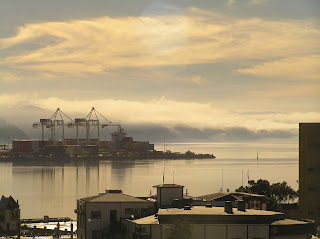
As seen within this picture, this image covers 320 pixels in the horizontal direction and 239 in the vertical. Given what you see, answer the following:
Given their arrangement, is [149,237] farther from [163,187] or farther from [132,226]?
[163,187]

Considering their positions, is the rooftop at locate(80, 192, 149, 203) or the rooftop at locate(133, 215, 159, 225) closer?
the rooftop at locate(133, 215, 159, 225)

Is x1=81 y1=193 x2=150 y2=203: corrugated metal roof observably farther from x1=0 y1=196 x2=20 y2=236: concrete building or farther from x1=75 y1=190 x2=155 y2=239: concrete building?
x1=0 y1=196 x2=20 y2=236: concrete building

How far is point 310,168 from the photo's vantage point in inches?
1914

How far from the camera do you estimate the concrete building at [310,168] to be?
158 ft

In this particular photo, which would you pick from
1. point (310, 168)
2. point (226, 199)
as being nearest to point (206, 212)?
point (226, 199)

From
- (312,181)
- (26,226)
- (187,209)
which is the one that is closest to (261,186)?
(312,181)

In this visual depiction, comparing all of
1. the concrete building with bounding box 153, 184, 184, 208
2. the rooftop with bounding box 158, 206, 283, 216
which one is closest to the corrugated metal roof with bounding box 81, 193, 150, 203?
the concrete building with bounding box 153, 184, 184, 208

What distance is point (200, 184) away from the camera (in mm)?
123625

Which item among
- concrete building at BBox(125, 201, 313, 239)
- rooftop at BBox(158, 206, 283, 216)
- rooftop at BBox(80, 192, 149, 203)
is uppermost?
rooftop at BBox(80, 192, 149, 203)

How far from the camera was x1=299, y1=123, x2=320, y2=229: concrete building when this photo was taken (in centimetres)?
4812

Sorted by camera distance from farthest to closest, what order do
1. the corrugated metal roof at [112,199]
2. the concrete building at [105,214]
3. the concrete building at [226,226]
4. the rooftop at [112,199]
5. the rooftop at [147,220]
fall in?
1. the corrugated metal roof at [112,199]
2. the rooftop at [112,199]
3. the concrete building at [105,214]
4. the rooftop at [147,220]
5. the concrete building at [226,226]

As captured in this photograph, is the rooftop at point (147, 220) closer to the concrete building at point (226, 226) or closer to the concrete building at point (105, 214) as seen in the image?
the concrete building at point (226, 226)

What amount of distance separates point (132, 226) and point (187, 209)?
9.02ft

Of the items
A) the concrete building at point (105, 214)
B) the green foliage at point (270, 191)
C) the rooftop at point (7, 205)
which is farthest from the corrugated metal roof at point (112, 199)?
the green foliage at point (270, 191)
